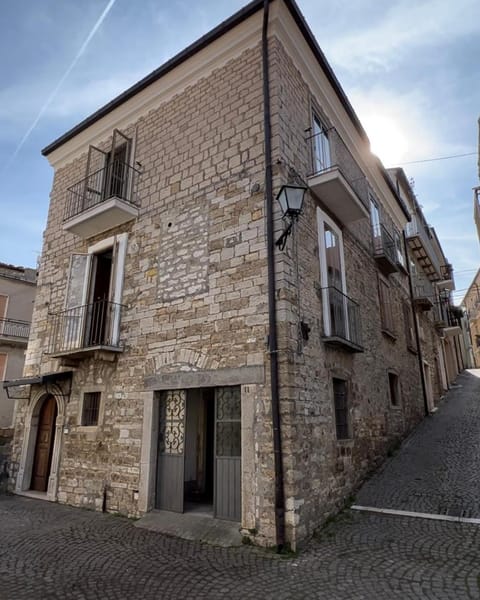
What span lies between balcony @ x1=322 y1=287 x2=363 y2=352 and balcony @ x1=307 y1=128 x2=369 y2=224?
1908 millimetres

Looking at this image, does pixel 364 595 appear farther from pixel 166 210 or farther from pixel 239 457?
pixel 166 210

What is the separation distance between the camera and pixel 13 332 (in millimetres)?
17500

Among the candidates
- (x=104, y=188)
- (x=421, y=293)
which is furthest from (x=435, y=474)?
(x=421, y=293)

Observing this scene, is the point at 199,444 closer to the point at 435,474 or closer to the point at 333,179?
the point at 435,474

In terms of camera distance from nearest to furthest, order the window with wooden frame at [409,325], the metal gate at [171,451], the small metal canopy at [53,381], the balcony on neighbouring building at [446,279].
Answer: the metal gate at [171,451]
the small metal canopy at [53,381]
the window with wooden frame at [409,325]
the balcony on neighbouring building at [446,279]

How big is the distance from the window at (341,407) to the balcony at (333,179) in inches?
141

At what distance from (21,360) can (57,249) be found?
392 inches

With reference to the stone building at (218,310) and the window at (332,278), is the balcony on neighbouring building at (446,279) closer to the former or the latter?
the stone building at (218,310)

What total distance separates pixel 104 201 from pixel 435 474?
29.0 ft

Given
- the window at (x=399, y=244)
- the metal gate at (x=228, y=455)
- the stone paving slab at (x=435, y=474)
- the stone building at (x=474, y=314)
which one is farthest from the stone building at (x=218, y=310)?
the stone building at (x=474, y=314)

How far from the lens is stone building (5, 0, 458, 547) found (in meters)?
5.84

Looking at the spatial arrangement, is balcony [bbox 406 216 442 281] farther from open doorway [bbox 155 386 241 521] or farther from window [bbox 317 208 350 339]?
open doorway [bbox 155 386 241 521]

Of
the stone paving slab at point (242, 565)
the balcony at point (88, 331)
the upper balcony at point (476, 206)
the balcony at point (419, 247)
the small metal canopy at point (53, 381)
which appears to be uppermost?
the upper balcony at point (476, 206)

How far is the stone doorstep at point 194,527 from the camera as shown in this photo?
537 cm
